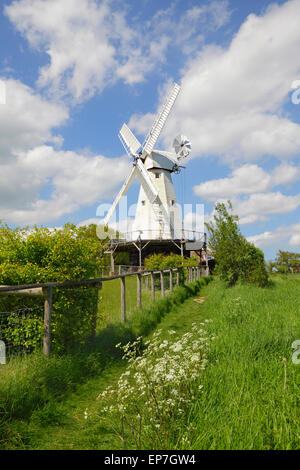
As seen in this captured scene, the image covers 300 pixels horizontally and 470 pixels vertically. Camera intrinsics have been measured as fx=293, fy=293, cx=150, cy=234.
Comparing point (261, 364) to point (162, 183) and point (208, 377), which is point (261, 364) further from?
point (162, 183)

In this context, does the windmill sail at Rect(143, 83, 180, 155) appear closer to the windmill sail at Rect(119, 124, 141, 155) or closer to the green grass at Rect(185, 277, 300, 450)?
the windmill sail at Rect(119, 124, 141, 155)

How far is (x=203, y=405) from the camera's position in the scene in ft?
10.00

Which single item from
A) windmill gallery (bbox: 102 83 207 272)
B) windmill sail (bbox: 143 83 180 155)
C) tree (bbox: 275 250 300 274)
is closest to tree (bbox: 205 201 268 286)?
windmill gallery (bbox: 102 83 207 272)

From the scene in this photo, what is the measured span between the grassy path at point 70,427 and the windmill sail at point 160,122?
3354cm

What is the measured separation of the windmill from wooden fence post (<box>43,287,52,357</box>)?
1038 inches

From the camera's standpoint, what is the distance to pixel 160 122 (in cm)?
3616

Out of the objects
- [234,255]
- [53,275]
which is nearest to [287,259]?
[234,255]

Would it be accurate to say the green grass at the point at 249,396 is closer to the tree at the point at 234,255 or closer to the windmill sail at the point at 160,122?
the tree at the point at 234,255

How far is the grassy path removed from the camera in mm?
3176

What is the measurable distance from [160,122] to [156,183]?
791 cm

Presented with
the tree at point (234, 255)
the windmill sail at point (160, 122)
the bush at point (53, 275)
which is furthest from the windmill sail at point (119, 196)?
the bush at point (53, 275)

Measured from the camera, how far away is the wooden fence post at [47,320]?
5.04 m

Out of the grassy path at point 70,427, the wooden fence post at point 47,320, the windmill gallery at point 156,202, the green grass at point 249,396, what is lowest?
the grassy path at point 70,427

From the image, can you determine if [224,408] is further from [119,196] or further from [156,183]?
[119,196]
